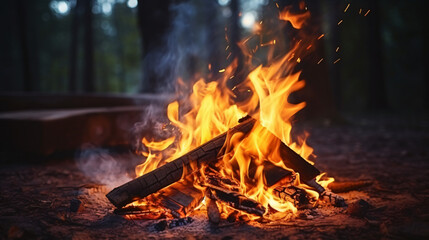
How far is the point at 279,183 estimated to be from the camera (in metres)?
3.08

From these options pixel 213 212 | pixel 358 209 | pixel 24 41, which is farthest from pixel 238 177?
pixel 24 41

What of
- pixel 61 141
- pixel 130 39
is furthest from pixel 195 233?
pixel 130 39

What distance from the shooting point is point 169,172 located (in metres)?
2.94

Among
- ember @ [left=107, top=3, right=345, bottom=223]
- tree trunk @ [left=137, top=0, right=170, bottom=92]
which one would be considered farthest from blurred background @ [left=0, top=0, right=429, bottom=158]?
ember @ [left=107, top=3, right=345, bottom=223]

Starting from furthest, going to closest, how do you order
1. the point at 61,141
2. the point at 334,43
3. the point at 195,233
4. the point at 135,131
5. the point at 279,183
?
the point at 334,43, the point at 135,131, the point at 61,141, the point at 279,183, the point at 195,233

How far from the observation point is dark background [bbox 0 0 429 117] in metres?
9.76

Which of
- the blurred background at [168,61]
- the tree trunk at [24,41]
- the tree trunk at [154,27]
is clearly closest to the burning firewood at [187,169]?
the blurred background at [168,61]

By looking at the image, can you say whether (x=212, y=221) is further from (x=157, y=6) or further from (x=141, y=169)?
Result: (x=157, y=6)

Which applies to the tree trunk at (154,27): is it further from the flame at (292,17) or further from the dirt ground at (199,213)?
the dirt ground at (199,213)

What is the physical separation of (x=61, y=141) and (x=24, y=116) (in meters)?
0.70

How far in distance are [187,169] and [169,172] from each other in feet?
0.55

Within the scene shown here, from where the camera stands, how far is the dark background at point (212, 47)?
9758mm

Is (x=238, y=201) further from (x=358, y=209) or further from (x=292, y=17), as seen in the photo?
(x=292, y=17)

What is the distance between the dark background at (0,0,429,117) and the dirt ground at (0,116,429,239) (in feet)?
8.39
